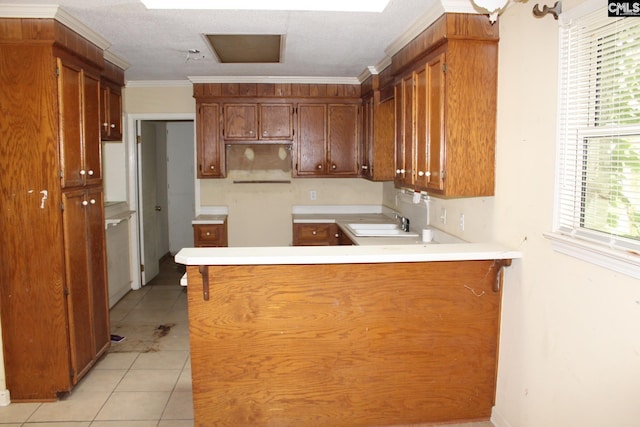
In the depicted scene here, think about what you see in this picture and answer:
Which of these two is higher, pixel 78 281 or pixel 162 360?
pixel 78 281

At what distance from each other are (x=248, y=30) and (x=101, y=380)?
2.51m

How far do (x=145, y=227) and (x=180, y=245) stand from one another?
5.81ft

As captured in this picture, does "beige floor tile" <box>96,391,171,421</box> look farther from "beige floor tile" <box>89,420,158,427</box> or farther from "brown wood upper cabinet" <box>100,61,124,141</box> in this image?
"brown wood upper cabinet" <box>100,61,124,141</box>

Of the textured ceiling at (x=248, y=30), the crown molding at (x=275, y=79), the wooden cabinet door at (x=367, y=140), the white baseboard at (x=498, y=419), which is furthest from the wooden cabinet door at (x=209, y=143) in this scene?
the white baseboard at (x=498, y=419)

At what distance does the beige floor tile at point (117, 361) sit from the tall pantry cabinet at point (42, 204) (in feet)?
1.21

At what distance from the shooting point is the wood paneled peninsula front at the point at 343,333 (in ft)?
8.68

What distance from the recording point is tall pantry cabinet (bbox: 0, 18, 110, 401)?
2971mm

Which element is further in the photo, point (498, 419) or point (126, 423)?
point (126, 423)

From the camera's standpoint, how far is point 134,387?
343 cm

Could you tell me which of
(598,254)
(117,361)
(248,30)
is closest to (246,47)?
(248,30)

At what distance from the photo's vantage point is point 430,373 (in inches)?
110

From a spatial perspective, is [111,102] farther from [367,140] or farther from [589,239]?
[589,239]

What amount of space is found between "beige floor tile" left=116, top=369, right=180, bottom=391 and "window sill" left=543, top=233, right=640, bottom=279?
253cm

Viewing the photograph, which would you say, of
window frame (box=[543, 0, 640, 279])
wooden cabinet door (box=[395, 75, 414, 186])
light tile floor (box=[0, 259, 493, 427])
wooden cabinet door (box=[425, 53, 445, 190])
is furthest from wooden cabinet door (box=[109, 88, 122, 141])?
window frame (box=[543, 0, 640, 279])
